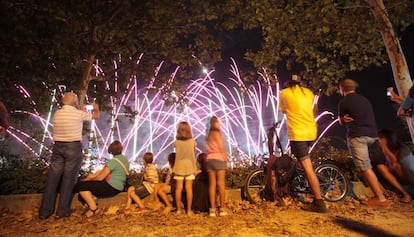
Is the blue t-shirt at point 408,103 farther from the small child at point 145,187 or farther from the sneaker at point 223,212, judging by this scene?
the small child at point 145,187

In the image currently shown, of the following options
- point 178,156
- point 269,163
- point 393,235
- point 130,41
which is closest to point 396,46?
point 269,163

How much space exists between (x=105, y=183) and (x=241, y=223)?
2642 millimetres

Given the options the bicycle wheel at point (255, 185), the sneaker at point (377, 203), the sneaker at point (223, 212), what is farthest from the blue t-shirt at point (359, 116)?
the sneaker at point (223, 212)

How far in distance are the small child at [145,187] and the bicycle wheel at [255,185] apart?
178 centimetres

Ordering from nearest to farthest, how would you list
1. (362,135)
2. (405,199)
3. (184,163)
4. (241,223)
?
(241,223) < (362,135) < (184,163) < (405,199)

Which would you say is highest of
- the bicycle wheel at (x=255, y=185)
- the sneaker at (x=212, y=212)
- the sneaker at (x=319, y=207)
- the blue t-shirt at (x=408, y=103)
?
the blue t-shirt at (x=408, y=103)

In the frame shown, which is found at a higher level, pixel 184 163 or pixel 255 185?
pixel 184 163

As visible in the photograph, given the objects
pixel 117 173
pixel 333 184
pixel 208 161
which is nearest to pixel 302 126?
pixel 333 184

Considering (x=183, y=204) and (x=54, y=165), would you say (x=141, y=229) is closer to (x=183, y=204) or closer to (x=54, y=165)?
(x=183, y=204)

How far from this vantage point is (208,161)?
582 centimetres

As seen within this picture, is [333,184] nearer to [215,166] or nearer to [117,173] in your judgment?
[215,166]

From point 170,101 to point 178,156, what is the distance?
209 inches

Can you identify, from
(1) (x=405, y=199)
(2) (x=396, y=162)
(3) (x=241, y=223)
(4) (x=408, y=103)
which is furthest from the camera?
(2) (x=396, y=162)

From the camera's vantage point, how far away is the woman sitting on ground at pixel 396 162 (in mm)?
6262
